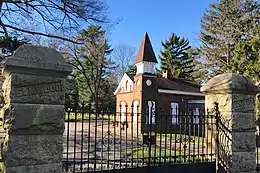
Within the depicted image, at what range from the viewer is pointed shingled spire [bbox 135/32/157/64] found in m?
20.9

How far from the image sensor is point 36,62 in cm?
310

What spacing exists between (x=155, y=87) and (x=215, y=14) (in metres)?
8.56

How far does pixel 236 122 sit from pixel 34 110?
342 cm

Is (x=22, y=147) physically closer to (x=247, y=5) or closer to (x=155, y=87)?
(x=155, y=87)

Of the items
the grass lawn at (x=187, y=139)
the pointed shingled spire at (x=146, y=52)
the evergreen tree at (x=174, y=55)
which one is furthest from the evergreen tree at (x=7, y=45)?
the evergreen tree at (x=174, y=55)

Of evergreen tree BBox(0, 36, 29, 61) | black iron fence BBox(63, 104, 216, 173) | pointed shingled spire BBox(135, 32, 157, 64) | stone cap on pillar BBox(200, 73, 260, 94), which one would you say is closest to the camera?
black iron fence BBox(63, 104, 216, 173)

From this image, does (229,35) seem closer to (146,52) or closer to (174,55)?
(146,52)

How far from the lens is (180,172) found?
4.44 meters

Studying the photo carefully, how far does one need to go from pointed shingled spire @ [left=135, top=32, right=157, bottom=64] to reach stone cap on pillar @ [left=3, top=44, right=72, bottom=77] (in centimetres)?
1759

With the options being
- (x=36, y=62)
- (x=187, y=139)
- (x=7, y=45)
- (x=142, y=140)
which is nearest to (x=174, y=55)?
(x=187, y=139)

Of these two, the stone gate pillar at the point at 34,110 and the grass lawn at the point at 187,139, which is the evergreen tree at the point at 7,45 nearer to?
the grass lawn at the point at 187,139

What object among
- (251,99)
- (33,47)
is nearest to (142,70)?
(251,99)

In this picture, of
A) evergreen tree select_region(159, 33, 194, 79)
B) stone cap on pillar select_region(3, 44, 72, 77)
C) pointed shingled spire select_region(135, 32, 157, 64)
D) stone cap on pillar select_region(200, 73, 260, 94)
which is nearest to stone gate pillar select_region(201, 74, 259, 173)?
stone cap on pillar select_region(200, 73, 260, 94)

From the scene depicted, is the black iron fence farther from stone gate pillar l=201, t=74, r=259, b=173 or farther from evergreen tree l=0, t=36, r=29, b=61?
evergreen tree l=0, t=36, r=29, b=61
